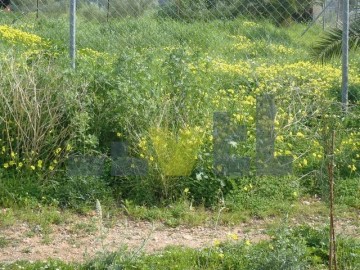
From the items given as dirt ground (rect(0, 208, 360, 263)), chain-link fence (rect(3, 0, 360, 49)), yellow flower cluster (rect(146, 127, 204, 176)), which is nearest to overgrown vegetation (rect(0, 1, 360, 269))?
yellow flower cluster (rect(146, 127, 204, 176))

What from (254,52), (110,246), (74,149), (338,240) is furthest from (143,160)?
(254,52)

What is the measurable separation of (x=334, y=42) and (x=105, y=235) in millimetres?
4506

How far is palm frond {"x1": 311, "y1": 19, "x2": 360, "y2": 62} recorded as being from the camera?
355 inches

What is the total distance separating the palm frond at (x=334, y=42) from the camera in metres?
9.02

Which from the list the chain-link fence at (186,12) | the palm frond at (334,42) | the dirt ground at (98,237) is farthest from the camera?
the chain-link fence at (186,12)

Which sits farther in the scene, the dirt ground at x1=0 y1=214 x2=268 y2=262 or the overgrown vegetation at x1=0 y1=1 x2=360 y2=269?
the overgrown vegetation at x1=0 y1=1 x2=360 y2=269

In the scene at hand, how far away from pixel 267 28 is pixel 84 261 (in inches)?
212

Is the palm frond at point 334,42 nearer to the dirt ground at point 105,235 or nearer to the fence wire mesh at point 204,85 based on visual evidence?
the fence wire mesh at point 204,85

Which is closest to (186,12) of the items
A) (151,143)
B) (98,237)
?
(151,143)

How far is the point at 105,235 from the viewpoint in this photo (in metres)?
5.50

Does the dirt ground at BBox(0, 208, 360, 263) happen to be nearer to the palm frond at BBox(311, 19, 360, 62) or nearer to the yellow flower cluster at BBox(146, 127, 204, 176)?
the yellow flower cluster at BBox(146, 127, 204, 176)

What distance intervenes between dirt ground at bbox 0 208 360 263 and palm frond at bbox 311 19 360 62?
3093mm

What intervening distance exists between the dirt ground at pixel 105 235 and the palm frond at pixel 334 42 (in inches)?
122

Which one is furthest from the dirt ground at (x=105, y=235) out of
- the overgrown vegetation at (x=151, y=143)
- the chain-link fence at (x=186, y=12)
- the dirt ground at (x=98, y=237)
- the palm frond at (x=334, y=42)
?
the chain-link fence at (x=186, y=12)
